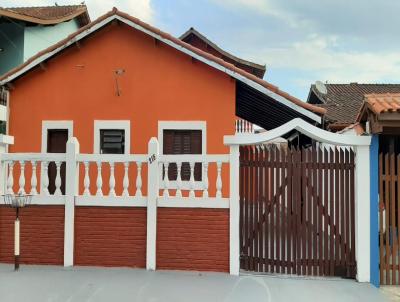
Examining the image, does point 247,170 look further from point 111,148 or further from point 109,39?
point 109,39

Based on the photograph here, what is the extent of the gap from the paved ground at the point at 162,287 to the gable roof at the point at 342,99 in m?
11.1

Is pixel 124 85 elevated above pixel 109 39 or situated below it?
below

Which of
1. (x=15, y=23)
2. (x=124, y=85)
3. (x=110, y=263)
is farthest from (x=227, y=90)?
(x=15, y=23)

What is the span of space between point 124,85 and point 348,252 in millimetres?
6440

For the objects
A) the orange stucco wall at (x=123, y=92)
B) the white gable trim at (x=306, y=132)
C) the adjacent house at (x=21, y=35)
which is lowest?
the white gable trim at (x=306, y=132)

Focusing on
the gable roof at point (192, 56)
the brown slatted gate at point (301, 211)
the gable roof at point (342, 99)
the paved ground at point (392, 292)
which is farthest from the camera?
the gable roof at point (342, 99)

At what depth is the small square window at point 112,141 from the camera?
987 cm

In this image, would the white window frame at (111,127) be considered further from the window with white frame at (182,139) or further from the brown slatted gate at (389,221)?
the brown slatted gate at (389,221)

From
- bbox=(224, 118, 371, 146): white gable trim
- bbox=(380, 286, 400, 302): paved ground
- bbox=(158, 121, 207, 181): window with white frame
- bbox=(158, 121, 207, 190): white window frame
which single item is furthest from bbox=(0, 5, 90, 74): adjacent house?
bbox=(380, 286, 400, 302): paved ground

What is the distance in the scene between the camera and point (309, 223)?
614 cm

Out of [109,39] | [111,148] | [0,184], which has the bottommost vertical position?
[0,184]

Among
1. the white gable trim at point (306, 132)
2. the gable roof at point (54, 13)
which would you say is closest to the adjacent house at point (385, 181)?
the white gable trim at point (306, 132)

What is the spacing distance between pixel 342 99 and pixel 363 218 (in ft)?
53.2

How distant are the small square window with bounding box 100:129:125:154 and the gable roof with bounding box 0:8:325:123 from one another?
90.7 inches
